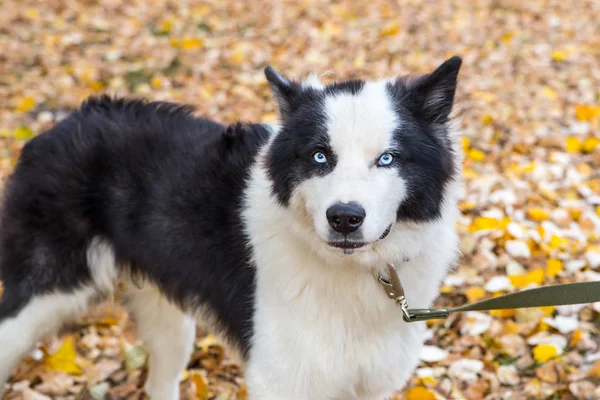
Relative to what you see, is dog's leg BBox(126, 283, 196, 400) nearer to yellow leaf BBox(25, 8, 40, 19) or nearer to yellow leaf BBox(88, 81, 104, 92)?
yellow leaf BBox(88, 81, 104, 92)

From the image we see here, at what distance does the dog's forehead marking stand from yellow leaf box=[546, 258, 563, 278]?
2.37 meters

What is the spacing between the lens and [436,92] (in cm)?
272

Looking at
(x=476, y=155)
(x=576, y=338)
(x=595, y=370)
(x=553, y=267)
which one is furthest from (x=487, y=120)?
(x=595, y=370)

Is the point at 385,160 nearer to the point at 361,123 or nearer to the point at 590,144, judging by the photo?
the point at 361,123

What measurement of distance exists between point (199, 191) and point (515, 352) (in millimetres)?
2162

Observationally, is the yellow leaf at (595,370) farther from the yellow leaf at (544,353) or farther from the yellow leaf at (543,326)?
the yellow leaf at (543,326)

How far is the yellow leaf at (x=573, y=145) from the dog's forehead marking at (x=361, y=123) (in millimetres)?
3953

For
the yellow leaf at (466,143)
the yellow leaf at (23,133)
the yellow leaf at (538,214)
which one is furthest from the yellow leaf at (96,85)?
the yellow leaf at (538,214)

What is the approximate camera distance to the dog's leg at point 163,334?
12.5ft

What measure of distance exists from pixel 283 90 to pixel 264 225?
580mm

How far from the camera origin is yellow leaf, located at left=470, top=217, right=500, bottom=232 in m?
4.94

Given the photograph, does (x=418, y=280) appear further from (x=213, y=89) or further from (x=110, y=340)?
(x=213, y=89)

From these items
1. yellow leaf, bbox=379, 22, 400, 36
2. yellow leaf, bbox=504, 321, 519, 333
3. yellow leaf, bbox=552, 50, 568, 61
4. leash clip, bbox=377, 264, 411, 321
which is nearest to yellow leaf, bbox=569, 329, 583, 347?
yellow leaf, bbox=504, 321, 519, 333

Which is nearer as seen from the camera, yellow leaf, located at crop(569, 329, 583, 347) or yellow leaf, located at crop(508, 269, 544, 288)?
yellow leaf, located at crop(569, 329, 583, 347)
